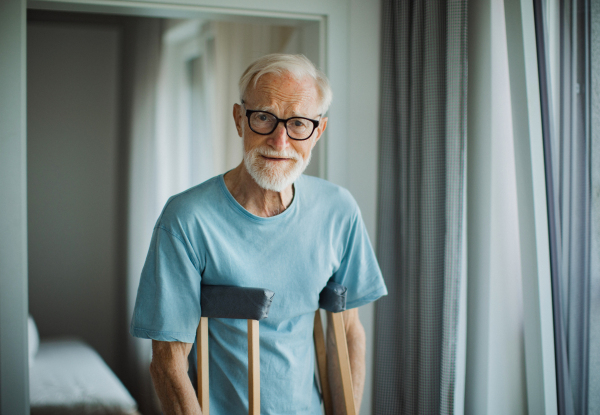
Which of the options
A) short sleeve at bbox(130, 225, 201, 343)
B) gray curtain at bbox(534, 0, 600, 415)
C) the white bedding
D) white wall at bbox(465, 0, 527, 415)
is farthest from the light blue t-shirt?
the white bedding

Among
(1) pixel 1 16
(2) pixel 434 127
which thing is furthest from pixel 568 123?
(1) pixel 1 16

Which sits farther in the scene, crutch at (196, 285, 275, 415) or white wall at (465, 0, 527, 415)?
white wall at (465, 0, 527, 415)

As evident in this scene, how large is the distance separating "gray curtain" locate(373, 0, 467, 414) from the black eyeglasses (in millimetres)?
527

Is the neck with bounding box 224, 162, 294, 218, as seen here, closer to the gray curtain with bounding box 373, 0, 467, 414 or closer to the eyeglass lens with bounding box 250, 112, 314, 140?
the eyeglass lens with bounding box 250, 112, 314, 140

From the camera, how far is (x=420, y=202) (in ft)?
4.99

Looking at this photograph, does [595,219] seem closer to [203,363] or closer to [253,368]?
[253,368]

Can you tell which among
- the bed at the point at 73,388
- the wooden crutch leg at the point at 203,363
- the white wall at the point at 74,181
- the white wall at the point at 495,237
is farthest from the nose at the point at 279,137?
the white wall at the point at 74,181

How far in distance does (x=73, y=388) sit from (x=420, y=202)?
1911mm

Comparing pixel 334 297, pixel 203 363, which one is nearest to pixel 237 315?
pixel 203 363

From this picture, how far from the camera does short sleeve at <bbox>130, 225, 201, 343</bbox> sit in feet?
3.33

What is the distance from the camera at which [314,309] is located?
1191 mm

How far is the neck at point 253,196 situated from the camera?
112 centimetres

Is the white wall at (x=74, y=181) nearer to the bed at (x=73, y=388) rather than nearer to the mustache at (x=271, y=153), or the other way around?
the bed at (x=73, y=388)

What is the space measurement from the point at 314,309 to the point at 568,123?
2.73 ft
